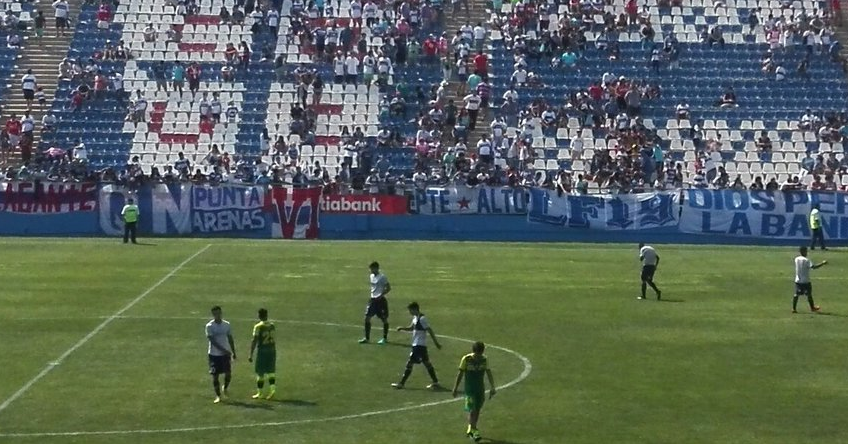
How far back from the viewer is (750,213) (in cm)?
6372

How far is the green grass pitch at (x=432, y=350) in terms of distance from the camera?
84.5 ft

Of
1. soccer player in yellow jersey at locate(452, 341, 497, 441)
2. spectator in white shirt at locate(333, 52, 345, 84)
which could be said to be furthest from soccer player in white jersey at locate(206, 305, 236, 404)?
spectator in white shirt at locate(333, 52, 345, 84)

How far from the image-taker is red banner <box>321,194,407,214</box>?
63125 mm

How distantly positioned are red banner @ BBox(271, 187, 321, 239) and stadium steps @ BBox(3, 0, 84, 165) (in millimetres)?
15025

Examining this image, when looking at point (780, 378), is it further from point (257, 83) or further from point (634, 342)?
point (257, 83)

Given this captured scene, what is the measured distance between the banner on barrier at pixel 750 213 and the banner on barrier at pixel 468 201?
A: 716 centimetres

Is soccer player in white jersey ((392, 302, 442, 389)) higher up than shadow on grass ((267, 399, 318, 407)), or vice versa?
soccer player in white jersey ((392, 302, 442, 389))

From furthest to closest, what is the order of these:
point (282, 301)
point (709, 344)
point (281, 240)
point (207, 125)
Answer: point (207, 125) → point (281, 240) → point (282, 301) → point (709, 344)

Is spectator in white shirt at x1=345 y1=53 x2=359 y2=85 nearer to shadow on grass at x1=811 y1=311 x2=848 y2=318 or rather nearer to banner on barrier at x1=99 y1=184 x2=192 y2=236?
banner on barrier at x1=99 y1=184 x2=192 y2=236

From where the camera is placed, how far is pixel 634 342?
3512 centimetres

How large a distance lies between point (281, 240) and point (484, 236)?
28.5ft

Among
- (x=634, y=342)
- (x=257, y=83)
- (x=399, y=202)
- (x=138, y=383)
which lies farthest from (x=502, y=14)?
(x=138, y=383)

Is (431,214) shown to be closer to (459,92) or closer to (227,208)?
(227,208)

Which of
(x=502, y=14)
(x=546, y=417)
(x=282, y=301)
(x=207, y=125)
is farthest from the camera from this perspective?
(x=502, y=14)
